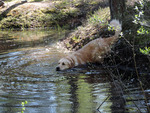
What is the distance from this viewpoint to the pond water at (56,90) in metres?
3.35

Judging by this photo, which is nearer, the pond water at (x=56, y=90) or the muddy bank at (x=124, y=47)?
the pond water at (x=56, y=90)

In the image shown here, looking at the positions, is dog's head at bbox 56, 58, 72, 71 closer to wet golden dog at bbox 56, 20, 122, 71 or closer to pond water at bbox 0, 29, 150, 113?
wet golden dog at bbox 56, 20, 122, 71

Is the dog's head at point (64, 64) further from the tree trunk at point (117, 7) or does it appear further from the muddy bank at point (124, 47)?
the tree trunk at point (117, 7)

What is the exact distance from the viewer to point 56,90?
14.5 ft

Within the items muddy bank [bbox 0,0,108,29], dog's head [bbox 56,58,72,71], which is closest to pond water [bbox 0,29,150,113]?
dog's head [bbox 56,58,72,71]

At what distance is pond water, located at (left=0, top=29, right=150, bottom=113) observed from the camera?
3354mm

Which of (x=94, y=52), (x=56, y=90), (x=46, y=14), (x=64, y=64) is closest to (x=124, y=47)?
(x=94, y=52)

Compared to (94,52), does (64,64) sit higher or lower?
lower

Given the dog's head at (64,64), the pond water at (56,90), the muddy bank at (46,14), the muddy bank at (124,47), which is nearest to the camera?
the pond water at (56,90)

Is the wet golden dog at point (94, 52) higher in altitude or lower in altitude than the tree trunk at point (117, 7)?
lower

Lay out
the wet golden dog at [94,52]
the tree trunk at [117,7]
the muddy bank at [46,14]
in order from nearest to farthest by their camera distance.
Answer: the wet golden dog at [94,52] → the tree trunk at [117,7] → the muddy bank at [46,14]

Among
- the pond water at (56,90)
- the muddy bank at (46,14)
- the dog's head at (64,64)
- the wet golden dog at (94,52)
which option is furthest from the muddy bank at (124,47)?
the muddy bank at (46,14)

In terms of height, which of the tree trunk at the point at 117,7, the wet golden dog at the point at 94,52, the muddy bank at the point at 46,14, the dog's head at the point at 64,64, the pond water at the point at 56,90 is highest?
the muddy bank at the point at 46,14

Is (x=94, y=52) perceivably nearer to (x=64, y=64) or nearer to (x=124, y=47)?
(x=124, y=47)
